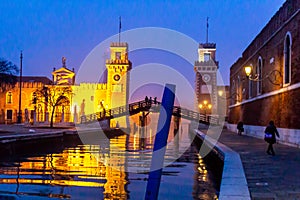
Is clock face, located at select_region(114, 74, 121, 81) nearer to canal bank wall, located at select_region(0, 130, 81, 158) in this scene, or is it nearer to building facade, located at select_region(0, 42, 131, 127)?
building facade, located at select_region(0, 42, 131, 127)

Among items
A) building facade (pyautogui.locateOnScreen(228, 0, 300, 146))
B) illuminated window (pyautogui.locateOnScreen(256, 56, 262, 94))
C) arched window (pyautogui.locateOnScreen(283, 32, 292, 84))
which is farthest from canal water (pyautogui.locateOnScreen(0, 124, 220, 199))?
illuminated window (pyautogui.locateOnScreen(256, 56, 262, 94))

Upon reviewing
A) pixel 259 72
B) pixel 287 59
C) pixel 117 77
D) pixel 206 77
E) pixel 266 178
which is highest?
pixel 206 77

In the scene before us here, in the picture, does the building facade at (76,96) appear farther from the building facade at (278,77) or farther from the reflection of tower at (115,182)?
the reflection of tower at (115,182)

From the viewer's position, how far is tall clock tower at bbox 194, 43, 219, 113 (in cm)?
6706

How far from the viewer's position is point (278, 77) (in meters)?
24.3

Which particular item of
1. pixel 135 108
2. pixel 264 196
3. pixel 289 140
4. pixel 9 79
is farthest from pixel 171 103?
pixel 135 108

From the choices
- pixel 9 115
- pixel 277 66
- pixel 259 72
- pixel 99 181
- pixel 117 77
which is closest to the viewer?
pixel 99 181

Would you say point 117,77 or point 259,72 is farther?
point 117,77

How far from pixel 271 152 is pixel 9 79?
2004 cm

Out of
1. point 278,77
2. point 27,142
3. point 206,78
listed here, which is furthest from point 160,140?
point 206,78

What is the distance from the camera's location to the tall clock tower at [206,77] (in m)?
67.1

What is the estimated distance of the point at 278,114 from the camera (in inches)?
947

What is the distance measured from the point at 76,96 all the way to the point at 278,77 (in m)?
42.1

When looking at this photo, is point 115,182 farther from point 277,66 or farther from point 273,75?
point 273,75
